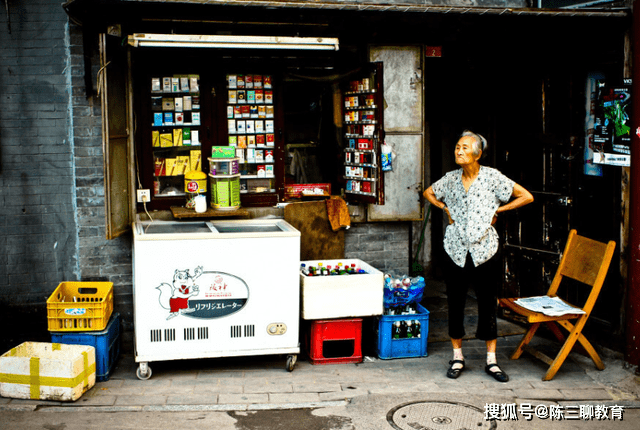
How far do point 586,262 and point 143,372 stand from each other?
4.20m

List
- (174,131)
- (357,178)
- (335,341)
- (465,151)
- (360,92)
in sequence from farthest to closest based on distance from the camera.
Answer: (357,178) < (360,92) < (174,131) < (335,341) < (465,151)

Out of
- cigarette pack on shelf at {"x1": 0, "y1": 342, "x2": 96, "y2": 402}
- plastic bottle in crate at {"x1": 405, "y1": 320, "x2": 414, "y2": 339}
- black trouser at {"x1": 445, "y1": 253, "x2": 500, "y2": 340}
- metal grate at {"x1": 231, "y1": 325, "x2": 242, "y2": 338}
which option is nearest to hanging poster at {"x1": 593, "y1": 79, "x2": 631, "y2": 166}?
black trouser at {"x1": 445, "y1": 253, "x2": 500, "y2": 340}

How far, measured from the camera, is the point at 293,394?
5.76 metres

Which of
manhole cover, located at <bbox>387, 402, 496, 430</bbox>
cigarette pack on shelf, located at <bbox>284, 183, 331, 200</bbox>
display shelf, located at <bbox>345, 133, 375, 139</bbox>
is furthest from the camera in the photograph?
cigarette pack on shelf, located at <bbox>284, 183, 331, 200</bbox>

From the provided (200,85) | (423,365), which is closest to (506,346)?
(423,365)

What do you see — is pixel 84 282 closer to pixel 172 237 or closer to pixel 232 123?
pixel 172 237

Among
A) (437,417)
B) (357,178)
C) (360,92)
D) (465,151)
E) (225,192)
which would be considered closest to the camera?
(437,417)

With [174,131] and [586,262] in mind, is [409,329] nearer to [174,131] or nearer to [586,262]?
[586,262]

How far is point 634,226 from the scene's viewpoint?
5.96 meters

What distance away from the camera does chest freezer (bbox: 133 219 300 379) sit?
235 inches

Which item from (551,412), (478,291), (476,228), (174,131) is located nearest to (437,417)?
(551,412)

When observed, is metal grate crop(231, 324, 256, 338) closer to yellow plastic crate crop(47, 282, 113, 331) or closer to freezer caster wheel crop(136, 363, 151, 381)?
freezer caster wheel crop(136, 363, 151, 381)

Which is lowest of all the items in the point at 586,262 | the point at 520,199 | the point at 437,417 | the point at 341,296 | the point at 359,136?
the point at 437,417

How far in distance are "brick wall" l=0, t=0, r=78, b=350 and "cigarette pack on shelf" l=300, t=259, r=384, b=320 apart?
8.03ft
